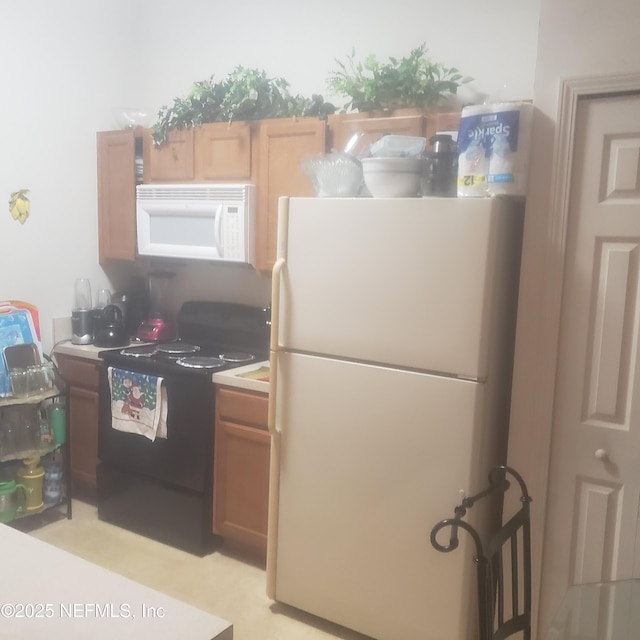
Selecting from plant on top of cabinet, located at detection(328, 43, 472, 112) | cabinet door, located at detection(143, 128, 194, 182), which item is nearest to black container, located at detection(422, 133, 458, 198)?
plant on top of cabinet, located at detection(328, 43, 472, 112)

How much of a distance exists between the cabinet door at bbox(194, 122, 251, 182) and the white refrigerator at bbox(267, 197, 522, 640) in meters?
0.81

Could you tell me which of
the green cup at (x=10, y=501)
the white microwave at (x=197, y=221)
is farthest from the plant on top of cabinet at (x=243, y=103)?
the green cup at (x=10, y=501)

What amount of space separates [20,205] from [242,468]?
1775 millimetres

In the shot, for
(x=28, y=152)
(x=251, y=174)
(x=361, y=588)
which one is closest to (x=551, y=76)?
(x=251, y=174)

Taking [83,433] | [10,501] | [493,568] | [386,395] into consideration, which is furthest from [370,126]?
[10,501]

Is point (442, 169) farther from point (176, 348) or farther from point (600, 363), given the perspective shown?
point (176, 348)

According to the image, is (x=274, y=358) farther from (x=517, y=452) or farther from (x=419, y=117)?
(x=419, y=117)

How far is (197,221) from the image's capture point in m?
3.13

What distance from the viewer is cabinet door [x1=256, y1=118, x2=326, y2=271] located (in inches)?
109

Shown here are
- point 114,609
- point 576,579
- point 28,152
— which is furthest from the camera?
point 28,152

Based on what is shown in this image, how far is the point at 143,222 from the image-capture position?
3.34 m

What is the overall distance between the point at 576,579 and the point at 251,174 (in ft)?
7.05

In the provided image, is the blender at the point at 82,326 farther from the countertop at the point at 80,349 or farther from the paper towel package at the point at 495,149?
the paper towel package at the point at 495,149

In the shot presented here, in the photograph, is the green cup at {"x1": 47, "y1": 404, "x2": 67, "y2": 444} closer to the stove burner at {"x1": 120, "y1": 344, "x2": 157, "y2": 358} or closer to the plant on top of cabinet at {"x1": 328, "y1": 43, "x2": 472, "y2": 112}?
the stove burner at {"x1": 120, "y1": 344, "x2": 157, "y2": 358}
